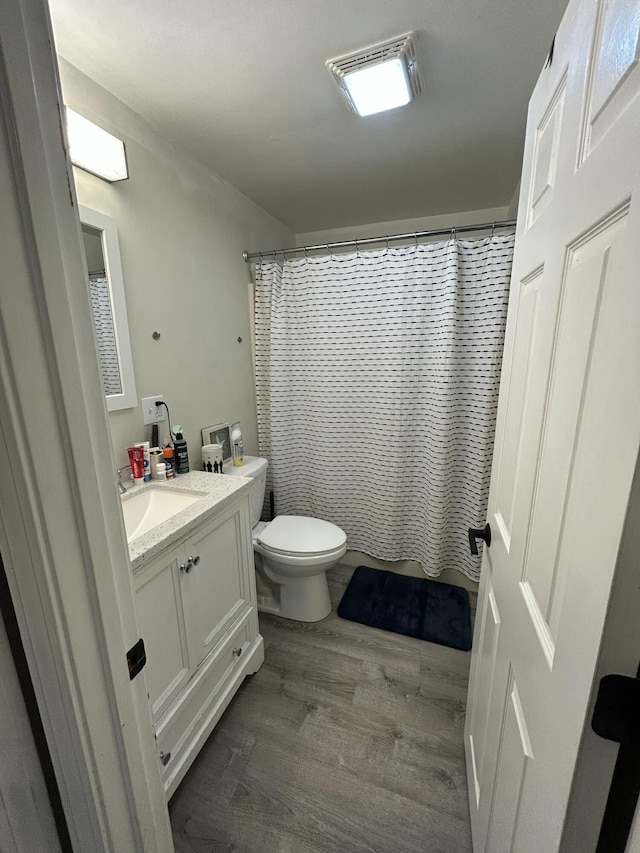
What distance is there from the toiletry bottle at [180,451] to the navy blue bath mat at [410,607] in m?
1.18

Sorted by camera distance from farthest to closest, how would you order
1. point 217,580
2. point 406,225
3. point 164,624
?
point 406,225
point 217,580
point 164,624

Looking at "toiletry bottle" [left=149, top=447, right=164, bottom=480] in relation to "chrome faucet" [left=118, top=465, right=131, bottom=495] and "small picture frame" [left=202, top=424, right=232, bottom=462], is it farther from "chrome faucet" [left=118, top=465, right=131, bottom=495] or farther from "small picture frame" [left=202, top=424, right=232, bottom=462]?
"small picture frame" [left=202, top=424, right=232, bottom=462]

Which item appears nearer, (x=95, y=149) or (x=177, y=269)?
(x=95, y=149)

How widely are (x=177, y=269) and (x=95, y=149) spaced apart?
0.49 meters

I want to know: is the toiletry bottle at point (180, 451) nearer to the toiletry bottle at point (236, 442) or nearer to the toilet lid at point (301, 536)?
the toiletry bottle at point (236, 442)

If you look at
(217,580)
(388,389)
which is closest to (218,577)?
(217,580)

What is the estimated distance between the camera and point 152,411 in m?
1.50

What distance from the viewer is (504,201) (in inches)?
85.2

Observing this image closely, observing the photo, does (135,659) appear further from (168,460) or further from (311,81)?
(311,81)

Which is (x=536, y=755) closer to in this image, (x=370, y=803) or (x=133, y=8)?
(x=370, y=803)

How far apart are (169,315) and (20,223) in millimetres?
1266

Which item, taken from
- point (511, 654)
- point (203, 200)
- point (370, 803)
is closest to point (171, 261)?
point (203, 200)

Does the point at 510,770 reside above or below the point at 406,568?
above

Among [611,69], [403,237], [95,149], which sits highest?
[95,149]
